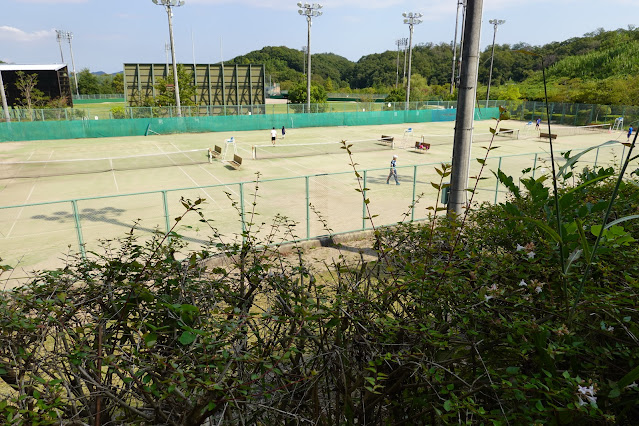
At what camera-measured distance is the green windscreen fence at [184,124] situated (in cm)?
3675

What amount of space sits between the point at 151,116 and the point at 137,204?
2834 cm

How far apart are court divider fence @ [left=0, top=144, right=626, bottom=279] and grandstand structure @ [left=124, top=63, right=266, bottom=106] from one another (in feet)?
208

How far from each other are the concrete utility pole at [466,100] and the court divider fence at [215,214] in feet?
2.47

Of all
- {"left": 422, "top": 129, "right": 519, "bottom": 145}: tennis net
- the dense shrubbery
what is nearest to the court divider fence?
the dense shrubbery

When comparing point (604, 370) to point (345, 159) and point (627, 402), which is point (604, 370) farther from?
point (345, 159)

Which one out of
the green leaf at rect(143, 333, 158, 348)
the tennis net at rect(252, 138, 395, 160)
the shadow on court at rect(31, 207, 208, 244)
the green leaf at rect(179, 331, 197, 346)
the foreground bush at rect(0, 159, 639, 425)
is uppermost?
the green leaf at rect(179, 331, 197, 346)

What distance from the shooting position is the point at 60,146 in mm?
33750

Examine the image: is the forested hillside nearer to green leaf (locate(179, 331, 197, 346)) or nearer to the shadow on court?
the shadow on court

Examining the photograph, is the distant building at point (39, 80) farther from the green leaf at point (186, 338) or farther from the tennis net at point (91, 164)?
the green leaf at point (186, 338)

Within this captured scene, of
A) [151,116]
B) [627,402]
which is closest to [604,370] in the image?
[627,402]

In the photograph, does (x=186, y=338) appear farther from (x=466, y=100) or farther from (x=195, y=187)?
(x=466, y=100)

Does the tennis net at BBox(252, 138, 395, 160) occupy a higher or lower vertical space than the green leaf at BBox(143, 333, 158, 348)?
lower

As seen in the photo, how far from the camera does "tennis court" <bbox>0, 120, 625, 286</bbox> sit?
13807 millimetres

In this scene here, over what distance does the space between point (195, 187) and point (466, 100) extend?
22.2 feet
